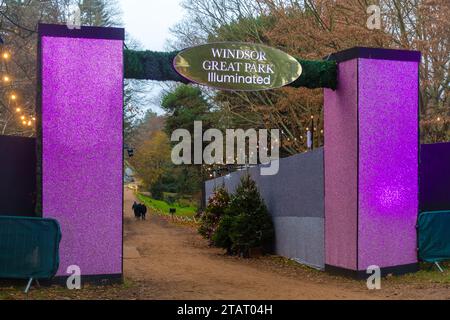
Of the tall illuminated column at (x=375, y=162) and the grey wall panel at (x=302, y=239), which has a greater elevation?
the tall illuminated column at (x=375, y=162)

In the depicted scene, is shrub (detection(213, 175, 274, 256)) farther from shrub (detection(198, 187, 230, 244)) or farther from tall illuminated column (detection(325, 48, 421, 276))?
tall illuminated column (detection(325, 48, 421, 276))

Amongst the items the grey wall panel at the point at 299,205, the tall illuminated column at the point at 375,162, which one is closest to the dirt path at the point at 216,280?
the grey wall panel at the point at 299,205

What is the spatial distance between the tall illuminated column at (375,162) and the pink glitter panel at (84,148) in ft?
15.2

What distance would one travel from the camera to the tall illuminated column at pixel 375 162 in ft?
39.4

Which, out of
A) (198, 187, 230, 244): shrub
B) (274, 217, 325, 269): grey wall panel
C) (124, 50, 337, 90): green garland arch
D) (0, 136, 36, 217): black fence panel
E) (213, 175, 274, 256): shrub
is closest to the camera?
(0, 136, 36, 217): black fence panel

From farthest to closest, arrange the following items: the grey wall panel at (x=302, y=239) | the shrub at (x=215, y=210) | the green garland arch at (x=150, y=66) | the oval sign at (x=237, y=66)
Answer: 1. the shrub at (x=215, y=210)
2. the grey wall panel at (x=302, y=239)
3. the oval sign at (x=237, y=66)
4. the green garland arch at (x=150, y=66)

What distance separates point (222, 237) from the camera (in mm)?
19094

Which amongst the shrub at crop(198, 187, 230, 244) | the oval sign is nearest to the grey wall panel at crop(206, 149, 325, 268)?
the oval sign

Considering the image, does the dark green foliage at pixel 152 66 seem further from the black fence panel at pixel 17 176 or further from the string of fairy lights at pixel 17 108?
the string of fairy lights at pixel 17 108

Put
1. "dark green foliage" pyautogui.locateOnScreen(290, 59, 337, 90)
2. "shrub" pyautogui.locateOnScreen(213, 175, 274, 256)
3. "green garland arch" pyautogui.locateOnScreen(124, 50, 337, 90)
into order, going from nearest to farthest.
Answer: "green garland arch" pyautogui.locateOnScreen(124, 50, 337, 90) < "dark green foliage" pyautogui.locateOnScreen(290, 59, 337, 90) < "shrub" pyautogui.locateOnScreen(213, 175, 274, 256)

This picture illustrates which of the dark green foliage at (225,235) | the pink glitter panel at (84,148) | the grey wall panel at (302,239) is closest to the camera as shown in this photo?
the pink glitter panel at (84,148)

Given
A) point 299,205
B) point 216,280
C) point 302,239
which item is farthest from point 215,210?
point 216,280

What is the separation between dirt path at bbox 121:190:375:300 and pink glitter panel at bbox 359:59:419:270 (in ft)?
4.26

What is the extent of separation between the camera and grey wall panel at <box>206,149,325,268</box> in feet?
45.9
